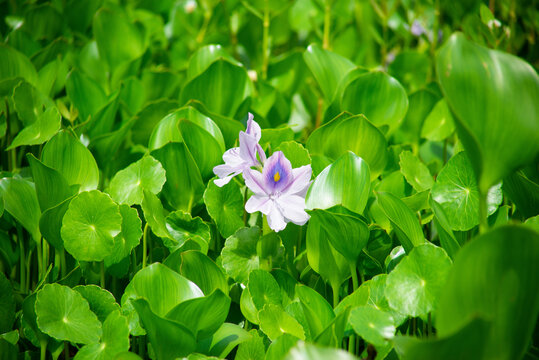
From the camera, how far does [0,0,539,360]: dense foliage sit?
0.65 metres

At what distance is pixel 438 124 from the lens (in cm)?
147

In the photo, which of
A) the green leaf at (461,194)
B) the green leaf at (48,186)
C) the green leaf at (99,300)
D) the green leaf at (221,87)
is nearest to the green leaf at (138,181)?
the green leaf at (48,186)

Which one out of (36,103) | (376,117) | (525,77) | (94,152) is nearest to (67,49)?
(36,103)

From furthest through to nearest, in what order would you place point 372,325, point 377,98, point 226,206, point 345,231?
Answer: point 377,98 < point 226,206 < point 345,231 < point 372,325

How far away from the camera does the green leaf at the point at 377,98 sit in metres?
1.28

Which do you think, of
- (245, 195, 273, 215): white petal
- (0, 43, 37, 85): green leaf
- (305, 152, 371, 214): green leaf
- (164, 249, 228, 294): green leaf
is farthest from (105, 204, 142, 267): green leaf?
(0, 43, 37, 85): green leaf

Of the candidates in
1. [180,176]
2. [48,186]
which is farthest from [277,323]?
[48,186]

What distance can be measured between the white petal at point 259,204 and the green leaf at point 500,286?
1.24 ft

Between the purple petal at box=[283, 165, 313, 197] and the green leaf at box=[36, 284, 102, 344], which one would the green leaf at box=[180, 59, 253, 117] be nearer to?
the purple petal at box=[283, 165, 313, 197]

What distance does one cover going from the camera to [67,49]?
5.74ft

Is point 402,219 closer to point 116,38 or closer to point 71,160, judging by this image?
point 71,160

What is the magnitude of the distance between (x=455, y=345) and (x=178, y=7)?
2.08 m

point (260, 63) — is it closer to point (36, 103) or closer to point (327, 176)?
point (36, 103)

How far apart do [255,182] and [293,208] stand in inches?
3.3
